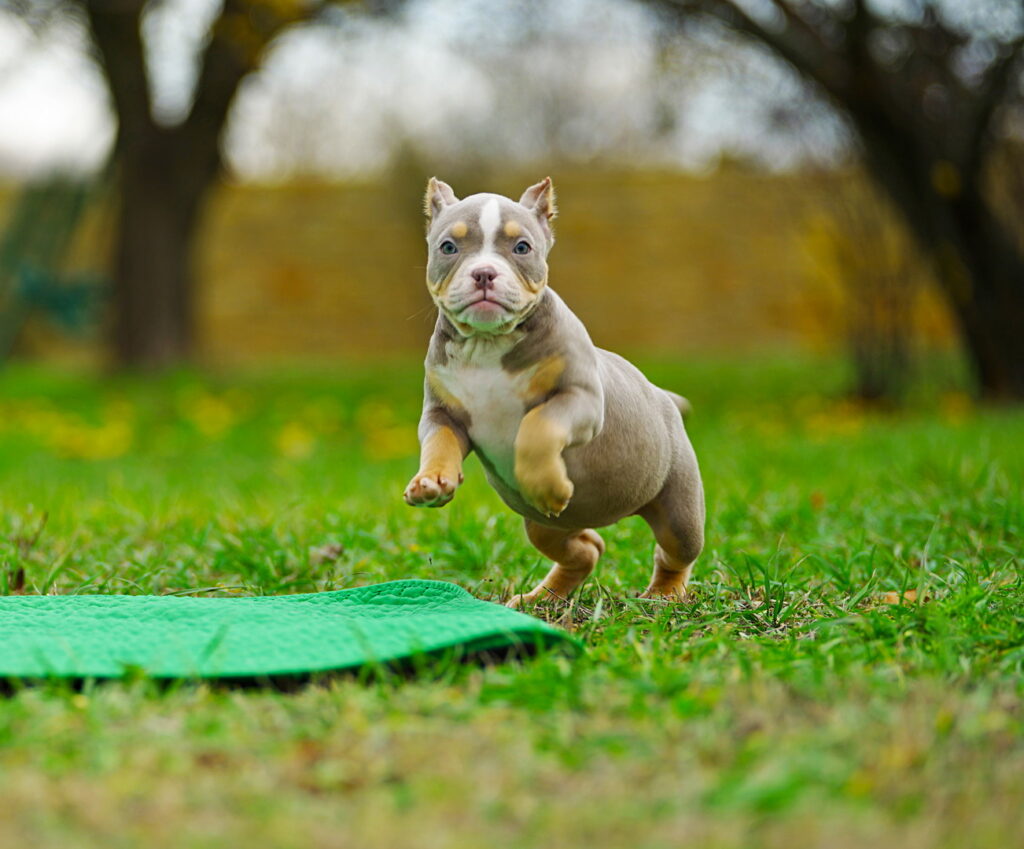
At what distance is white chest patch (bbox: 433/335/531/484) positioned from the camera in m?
2.59

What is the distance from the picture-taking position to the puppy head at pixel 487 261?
245 centimetres

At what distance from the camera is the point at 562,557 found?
301 cm

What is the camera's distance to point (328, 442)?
789 cm

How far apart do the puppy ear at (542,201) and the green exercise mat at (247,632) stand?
0.87 m

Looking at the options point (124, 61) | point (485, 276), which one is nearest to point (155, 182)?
point (124, 61)

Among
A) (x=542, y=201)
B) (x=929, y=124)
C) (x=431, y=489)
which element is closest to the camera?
(x=431, y=489)

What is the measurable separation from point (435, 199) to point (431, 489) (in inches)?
28.2

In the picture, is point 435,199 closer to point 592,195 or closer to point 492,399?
point 492,399

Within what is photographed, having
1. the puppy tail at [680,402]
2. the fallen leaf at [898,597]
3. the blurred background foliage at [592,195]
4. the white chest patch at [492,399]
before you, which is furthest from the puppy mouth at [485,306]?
the blurred background foliage at [592,195]

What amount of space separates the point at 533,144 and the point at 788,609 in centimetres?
1723

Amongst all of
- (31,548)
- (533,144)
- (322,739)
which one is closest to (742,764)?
(322,739)

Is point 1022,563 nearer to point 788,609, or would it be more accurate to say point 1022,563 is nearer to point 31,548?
point 788,609

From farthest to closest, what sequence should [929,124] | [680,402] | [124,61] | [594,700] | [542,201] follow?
[124,61] < [929,124] < [680,402] < [542,201] < [594,700]

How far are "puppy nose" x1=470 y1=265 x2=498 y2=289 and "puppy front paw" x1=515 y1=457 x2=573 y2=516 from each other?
36 centimetres
